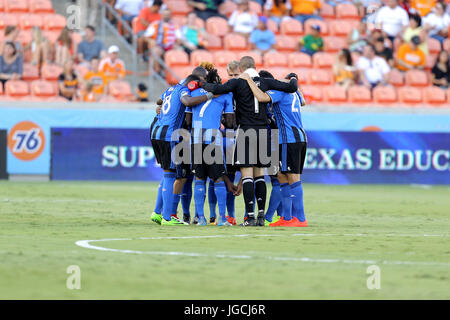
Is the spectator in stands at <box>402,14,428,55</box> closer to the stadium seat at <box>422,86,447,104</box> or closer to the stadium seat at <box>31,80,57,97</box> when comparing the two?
the stadium seat at <box>422,86,447,104</box>

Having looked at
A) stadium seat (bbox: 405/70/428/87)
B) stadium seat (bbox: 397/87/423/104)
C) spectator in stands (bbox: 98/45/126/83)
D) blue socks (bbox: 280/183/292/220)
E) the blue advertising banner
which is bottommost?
the blue advertising banner

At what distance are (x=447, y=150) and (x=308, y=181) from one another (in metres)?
3.69

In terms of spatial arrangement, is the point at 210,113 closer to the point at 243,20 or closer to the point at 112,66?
the point at 112,66

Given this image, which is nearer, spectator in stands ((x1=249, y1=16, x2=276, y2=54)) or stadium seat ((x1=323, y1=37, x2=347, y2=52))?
spectator in stands ((x1=249, y1=16, x2=276, y2=54))

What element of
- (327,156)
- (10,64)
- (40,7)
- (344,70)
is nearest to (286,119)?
(327,156)

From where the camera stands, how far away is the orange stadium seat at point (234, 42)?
86.4ft

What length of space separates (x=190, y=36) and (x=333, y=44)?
441 centimetres

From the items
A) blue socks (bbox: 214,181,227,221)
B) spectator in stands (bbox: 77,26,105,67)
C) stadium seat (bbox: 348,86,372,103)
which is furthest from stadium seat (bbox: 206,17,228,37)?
blue socks (bbox: 214,181,227,221)

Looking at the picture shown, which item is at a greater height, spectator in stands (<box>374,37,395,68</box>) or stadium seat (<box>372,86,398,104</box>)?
spectator in stands (<box>374,37,395,68</box>)

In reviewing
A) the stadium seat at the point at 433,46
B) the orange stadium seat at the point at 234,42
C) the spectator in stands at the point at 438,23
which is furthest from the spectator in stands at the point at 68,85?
the spectator in stands at the point at 438,23

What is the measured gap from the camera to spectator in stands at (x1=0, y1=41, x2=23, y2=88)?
2320cm

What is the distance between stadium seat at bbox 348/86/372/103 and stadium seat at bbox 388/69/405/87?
4.18 feet

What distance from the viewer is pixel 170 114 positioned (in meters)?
12.9

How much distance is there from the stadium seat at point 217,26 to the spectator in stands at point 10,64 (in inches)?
227
